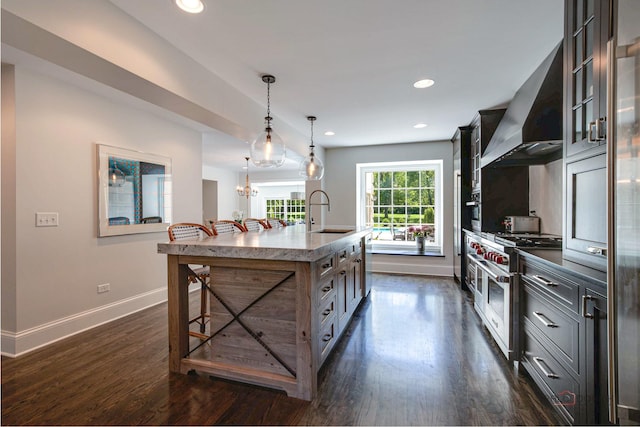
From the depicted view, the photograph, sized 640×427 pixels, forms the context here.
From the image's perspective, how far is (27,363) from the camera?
222 cm

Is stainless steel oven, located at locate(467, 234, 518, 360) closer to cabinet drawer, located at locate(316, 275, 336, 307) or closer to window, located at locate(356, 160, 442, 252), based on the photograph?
cabinet drawer, located at locate(316, 275, 336, 307)

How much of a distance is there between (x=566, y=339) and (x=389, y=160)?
4293 millimetres

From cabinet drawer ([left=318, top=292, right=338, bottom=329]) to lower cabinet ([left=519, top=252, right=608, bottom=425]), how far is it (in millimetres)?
1339

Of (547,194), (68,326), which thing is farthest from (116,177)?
(547,194)

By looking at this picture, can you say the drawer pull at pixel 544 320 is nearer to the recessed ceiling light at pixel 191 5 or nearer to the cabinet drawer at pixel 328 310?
the cabinet drawer at pixel 328 310

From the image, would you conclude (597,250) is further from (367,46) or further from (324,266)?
(367,46)

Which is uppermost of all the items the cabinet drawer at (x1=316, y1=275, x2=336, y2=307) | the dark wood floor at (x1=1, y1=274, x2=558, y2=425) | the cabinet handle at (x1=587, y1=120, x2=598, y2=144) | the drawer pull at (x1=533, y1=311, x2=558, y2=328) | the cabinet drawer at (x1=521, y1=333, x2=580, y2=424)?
the cabinet handle at (x1=587, y1=120, x2=598, y2=144)

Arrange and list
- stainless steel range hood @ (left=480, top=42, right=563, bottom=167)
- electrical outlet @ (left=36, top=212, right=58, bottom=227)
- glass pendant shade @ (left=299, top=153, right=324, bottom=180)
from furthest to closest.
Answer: glass pendant shade @ (left=299, top=153, right=324, bottom=180) < electrical outlet @ (left=36, top=212, right=58, bottom=227) < stainless steel range hood @ (left=480, top=42, right=563, bottom=167)

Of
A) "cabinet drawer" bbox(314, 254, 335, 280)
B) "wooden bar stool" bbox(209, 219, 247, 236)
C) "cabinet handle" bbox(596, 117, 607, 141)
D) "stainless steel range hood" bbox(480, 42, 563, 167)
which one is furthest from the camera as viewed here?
"wooden bar stool" bbox(209, 219, 247, 236)

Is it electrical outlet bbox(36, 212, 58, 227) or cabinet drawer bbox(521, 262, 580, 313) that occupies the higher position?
electrical outlet bbox(36, 212, 58, 227)

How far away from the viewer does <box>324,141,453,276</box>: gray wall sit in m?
5.12

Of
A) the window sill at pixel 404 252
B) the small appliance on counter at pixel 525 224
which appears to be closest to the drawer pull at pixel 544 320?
the small appliance on counter at pixel 525 224

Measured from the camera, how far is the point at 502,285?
226 centimetres

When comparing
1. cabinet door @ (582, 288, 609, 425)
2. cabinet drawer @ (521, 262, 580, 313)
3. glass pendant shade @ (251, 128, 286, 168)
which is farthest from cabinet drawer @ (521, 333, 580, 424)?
glass pendant shade @ (251, 128, 286, 168)
